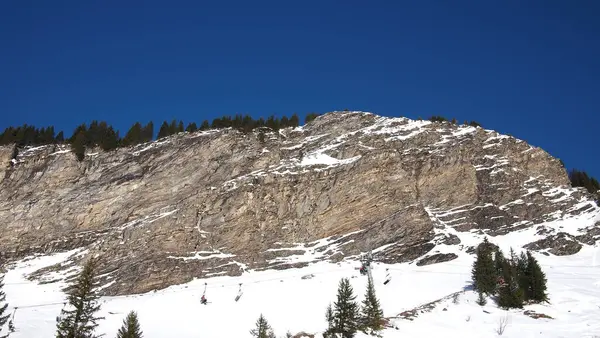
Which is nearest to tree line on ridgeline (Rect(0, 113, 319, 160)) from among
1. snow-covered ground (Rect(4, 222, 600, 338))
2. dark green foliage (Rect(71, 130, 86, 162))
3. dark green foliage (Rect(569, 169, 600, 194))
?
dark green foliage (Rect(71, 130, 86, 162))

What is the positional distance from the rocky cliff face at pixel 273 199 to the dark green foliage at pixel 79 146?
1.06m

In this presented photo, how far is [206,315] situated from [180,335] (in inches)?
204

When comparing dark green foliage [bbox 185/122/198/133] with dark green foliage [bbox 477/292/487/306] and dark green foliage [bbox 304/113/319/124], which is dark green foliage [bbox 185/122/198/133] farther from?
dark green foliage [bbox 477/292/487/306]

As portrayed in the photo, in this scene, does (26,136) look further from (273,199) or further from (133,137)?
(273,199)

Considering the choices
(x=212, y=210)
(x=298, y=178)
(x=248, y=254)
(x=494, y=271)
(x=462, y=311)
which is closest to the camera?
(x=462, y=311)

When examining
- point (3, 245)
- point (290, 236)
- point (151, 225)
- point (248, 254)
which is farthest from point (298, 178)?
point (3, 245)

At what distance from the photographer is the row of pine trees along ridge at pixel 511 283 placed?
39.2m

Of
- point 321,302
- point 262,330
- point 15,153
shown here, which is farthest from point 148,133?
point 262,330

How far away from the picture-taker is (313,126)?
9475cm

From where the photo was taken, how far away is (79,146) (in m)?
86.1

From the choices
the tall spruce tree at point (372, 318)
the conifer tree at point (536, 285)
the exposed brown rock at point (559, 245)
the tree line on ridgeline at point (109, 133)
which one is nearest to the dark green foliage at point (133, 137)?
the tree line on ridgeline at point (109, 133)

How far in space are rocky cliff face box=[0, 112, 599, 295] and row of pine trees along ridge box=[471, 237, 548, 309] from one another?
13891 mm

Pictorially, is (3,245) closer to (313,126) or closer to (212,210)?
(212,210)

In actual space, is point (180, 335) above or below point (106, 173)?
below
